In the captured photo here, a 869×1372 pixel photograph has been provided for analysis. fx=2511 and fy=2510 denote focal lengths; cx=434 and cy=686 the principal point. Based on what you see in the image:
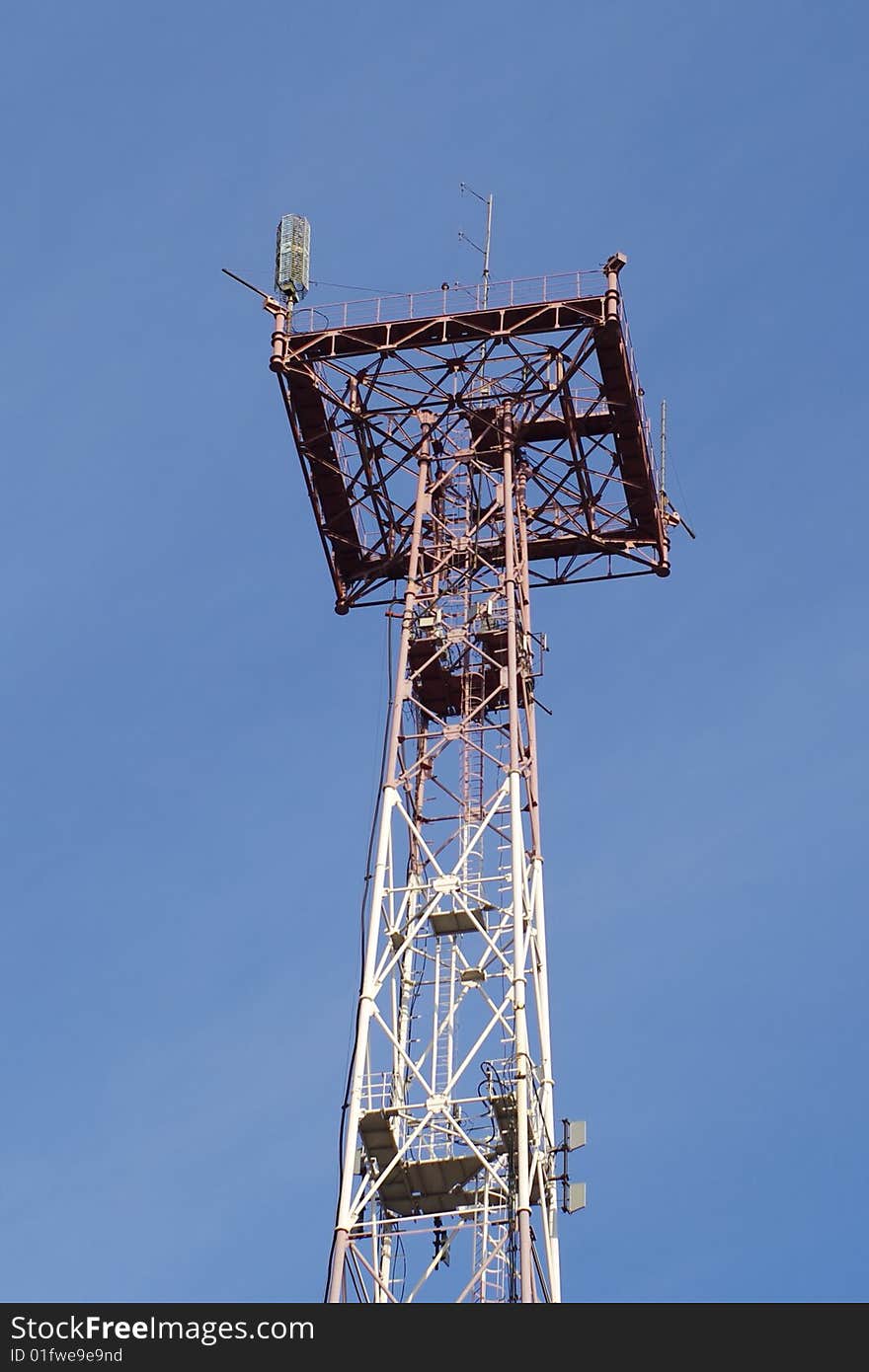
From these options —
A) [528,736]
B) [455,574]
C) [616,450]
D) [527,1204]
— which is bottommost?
[527,1204]

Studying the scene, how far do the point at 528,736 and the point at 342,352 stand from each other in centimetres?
1220

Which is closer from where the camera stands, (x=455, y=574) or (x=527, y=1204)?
(x=527, y=1204)

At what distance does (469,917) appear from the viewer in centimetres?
5784

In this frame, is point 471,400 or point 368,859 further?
point 471,400

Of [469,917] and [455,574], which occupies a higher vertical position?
[455,574]

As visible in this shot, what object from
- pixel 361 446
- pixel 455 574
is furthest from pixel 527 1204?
pixel 361 446

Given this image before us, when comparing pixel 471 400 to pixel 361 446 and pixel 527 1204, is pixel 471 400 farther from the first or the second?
pixel 527 1204

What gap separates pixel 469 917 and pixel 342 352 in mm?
17697
